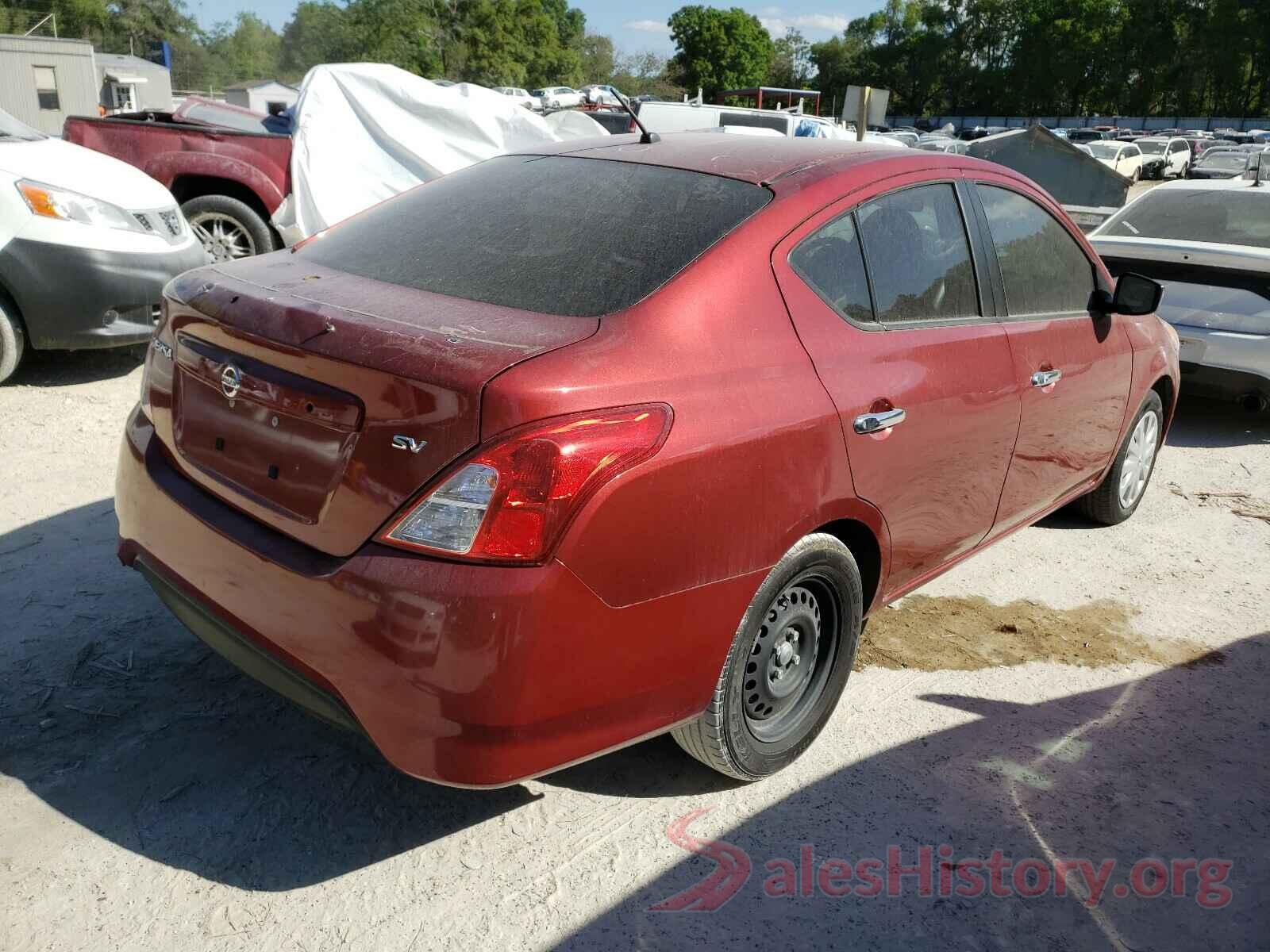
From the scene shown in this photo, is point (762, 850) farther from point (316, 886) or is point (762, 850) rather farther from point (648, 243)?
point (648, 243)

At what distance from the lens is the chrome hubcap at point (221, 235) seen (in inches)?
322

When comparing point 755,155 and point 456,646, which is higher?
point 755,155

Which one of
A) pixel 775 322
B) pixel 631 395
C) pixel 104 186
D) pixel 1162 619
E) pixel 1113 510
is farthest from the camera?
pixel 104 186

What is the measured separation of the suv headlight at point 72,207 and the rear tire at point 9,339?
54 cm

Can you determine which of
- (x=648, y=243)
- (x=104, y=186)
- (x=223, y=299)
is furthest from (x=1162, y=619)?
(x=104, y=186)

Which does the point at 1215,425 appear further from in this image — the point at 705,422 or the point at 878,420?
the point at 705,422

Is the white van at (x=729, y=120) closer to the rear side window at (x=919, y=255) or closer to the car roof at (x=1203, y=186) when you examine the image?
the car roof at (x=1203, y=186)

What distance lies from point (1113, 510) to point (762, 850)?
3081mm

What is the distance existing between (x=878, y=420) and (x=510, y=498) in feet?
3.90

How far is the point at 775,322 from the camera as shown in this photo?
2617 mm

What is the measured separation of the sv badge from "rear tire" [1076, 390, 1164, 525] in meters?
3.65

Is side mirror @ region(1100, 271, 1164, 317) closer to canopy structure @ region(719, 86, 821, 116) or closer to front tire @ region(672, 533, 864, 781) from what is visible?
front tire @ region(672, 533, 864, 781)

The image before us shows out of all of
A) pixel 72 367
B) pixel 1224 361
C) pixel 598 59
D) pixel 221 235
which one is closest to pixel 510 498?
pixel 72 367

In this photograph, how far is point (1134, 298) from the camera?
4047mm
